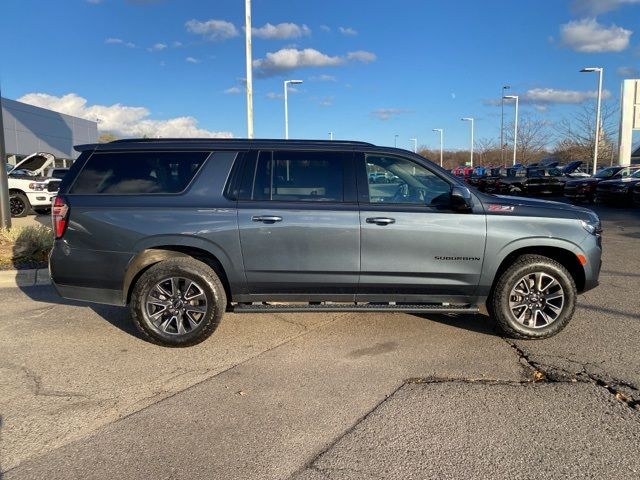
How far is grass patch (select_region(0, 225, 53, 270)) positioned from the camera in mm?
7711

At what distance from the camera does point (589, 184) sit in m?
20.1

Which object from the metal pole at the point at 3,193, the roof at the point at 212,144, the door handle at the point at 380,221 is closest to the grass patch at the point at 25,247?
the metal pole at the point at 3,193

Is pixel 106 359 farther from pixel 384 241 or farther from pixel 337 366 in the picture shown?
pixel 384 241

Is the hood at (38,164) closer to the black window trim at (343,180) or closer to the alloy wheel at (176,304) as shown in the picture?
the alloy wheel at (176,304)

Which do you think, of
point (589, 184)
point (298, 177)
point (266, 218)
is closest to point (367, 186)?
point (298, 177)

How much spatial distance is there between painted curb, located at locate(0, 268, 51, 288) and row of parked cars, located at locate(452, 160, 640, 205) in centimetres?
1313

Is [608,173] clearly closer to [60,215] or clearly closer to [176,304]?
[176,304]

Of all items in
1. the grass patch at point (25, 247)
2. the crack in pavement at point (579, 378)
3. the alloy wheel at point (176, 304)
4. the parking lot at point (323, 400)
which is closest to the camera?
the parking lot at point (323, 400)

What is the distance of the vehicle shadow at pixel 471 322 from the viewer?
5.14 meters

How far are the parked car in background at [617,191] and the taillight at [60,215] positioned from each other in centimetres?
1883

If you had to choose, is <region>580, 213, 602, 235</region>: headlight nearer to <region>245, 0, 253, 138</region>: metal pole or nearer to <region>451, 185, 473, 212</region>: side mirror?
<region>451, 185, 473, 212</region>: side mirror

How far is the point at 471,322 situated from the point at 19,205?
14548 millimetres

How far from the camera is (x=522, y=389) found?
3783mm

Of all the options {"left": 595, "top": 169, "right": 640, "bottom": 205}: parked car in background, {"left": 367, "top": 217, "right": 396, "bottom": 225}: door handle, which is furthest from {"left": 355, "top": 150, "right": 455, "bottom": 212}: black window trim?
{"left": 595, "top": 169, "right": 640, "bottom": 205}: parked car in background
